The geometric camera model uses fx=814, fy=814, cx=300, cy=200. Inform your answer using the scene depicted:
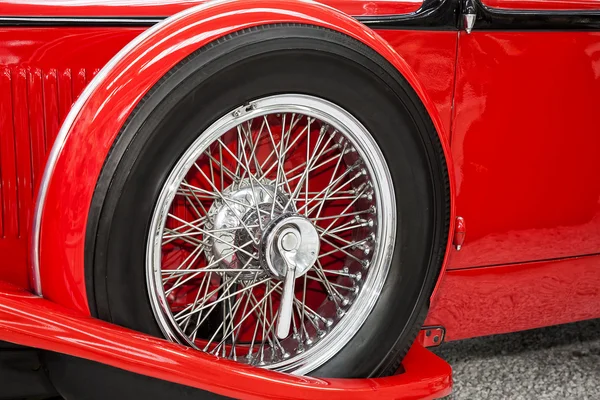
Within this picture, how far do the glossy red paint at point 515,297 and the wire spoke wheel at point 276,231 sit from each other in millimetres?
315

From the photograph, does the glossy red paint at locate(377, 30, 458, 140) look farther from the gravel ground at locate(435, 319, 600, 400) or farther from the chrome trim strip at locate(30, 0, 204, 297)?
the gravel ground at locate(435, 319, 600, 400)

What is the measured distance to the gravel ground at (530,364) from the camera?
8.70 feet

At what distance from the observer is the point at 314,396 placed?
1782 mm

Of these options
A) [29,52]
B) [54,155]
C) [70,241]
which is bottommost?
[70,241]

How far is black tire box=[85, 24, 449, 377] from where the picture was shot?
5.34 ft

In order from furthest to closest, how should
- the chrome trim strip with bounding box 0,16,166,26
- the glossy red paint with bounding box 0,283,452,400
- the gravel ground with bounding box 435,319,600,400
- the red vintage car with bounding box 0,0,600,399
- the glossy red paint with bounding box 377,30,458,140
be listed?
the gravel ground with bounding box 435,319,600,400
the glossy red paint with bounding box 377,30,458,140
the chrome trim strip with bounding box 0,16,166,26
the red vintage car with bounding box 0,0,600,399
the glossy red paint with bounding box 0,283,452,400

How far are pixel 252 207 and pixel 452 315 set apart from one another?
0.73 m

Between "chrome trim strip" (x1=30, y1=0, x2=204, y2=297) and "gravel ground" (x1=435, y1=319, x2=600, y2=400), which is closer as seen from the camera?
"chrome trim strip" (x1=30, y1=0, x2=204, y2=297)

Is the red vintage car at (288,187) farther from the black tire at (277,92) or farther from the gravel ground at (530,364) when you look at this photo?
the gravel ground at (530,364)

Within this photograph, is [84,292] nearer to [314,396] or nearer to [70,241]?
[70,241]

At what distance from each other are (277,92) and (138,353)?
0.63 m

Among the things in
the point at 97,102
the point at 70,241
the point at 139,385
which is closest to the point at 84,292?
the point at 70,241

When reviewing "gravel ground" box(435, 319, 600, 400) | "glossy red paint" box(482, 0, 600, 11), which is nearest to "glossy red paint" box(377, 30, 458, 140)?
"glossy red paint" box(482, 0, 600, 11)

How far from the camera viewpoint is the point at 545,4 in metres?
2.22
